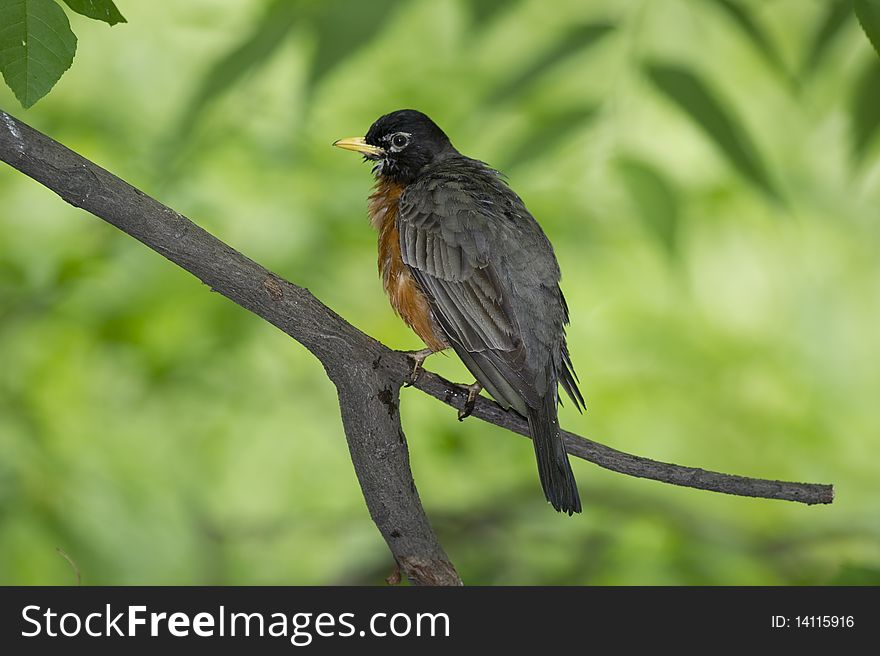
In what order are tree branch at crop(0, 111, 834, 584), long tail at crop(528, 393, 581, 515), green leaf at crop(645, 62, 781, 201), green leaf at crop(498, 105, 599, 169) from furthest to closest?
green leaf at crop(498, 105, 599, 169), green leaf at crop(645, 62, 781, 201), long tail at crop(528, 393, 581, 515), tree branch at crop(0, 111, 834, 584)

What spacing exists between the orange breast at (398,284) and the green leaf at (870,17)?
1911 millimetres

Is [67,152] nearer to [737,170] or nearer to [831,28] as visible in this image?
[737,170]

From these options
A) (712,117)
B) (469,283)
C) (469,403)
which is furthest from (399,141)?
(469,403)

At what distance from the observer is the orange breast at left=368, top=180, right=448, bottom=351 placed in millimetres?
3826

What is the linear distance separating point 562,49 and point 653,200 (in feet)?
2.50

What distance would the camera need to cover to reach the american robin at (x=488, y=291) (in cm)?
341

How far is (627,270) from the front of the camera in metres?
6.97

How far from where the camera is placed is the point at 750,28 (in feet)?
11.6

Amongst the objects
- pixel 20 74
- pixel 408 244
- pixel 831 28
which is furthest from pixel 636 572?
pixel 20 74

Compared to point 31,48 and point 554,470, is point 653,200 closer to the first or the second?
point 554,470

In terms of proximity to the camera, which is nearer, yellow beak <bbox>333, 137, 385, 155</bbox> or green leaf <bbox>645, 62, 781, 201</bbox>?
green leaf <bbox>645, 62, 781, 201</bbox>

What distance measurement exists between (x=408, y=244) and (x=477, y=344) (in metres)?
0.58

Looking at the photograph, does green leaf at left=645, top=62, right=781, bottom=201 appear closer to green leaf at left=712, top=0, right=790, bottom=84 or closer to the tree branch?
green leaf at left=712, top=0, right=790, bottom=84

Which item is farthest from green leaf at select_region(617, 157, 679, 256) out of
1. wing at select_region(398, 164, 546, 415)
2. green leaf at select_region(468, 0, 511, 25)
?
green leaf at select_region(468, 0, 511, 25)
